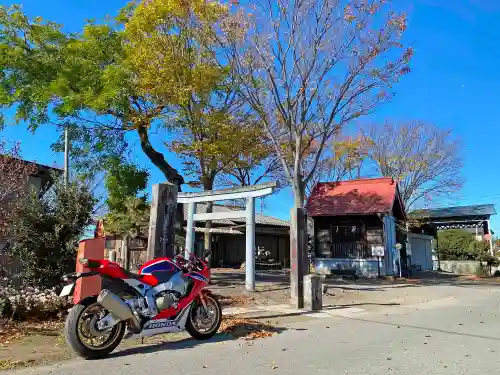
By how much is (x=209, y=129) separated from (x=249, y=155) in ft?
15.4

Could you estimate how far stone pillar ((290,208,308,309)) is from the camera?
11.6 metres

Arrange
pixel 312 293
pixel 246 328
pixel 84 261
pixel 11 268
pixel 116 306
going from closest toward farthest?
pixel 84 261, pixel 116 306, pixel 246 328, pixel 11 268, pixel 312 293

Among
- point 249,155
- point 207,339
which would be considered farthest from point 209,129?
point 207,339

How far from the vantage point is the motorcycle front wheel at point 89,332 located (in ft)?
19.7

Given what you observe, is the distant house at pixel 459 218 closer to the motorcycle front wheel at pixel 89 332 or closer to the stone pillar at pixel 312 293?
the stone pillar at pixel 312 293

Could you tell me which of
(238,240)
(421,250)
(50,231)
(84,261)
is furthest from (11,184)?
(421,250)

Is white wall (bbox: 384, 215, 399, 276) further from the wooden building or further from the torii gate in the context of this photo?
the torii gate

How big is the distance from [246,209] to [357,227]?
12.7m

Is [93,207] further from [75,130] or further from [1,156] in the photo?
[75,130]

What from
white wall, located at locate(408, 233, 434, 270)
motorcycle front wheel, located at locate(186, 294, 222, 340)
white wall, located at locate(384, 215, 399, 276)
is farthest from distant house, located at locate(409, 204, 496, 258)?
motorcycle front wheel, located at locate(186, 294, 222, 340)

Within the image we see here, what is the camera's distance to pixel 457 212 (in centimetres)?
3559

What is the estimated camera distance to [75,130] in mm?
17453

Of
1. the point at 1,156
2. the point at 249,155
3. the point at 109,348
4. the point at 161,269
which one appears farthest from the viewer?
the point at 249,155

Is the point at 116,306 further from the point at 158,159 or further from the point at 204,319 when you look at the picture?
the point at 158,159
